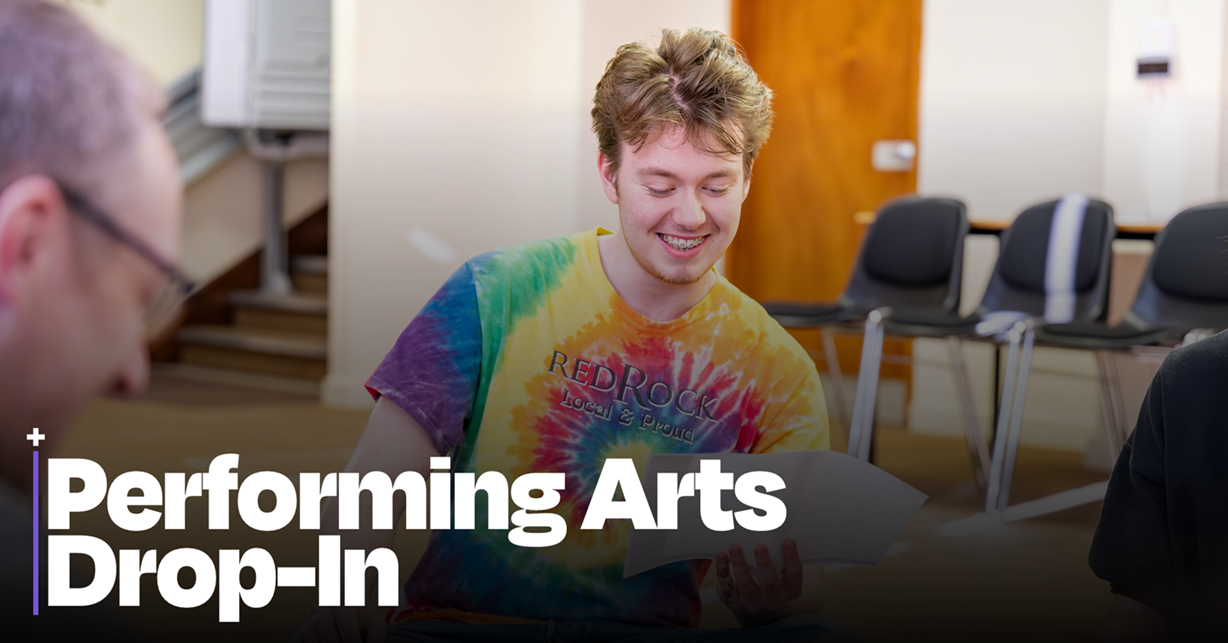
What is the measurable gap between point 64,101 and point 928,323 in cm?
300

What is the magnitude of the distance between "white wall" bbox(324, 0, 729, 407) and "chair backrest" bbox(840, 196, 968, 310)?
1.46 m

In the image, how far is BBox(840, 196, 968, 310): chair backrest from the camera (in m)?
3.55

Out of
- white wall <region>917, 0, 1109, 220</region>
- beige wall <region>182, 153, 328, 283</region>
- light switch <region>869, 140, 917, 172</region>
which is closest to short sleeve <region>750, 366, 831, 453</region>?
white wall <region>917, 0, 1109, 220</region>

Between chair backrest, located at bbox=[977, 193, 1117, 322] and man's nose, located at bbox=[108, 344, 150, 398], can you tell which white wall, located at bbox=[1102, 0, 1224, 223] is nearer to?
chair backrest, located at bbox=[977, 193, 1117, 322]

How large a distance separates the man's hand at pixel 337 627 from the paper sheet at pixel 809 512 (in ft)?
0.63

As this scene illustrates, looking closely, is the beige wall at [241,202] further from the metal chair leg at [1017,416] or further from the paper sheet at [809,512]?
the paper sheet at [809,512]

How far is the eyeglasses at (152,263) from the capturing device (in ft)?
1.31

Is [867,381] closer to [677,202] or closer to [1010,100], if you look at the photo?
[1010,100]

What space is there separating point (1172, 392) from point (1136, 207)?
3537 mm

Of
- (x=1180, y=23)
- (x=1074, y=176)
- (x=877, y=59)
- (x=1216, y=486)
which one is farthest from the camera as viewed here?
(x=877, y=59)

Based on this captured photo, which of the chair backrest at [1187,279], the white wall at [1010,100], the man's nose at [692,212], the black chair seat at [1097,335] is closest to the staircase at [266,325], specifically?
the white wall at [1010,100]

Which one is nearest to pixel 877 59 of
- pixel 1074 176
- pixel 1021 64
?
pixel 1021 64

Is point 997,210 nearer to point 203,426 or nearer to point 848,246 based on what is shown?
point 848,246

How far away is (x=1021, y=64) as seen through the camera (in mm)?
4352
